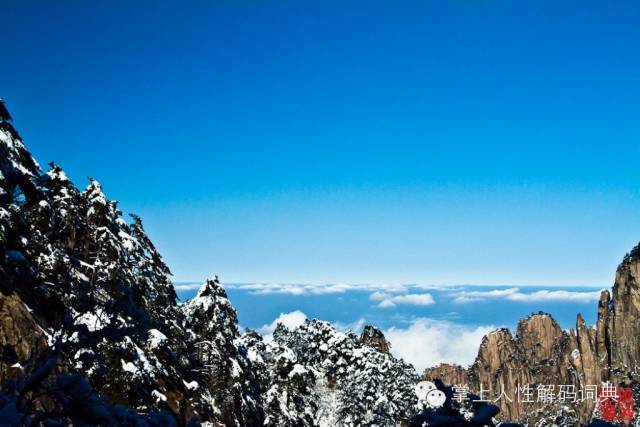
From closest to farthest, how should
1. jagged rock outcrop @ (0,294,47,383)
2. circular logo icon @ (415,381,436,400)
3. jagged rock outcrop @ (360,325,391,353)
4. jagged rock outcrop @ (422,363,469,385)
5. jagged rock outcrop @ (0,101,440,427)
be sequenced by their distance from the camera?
jagged rock outcrop @ (0,101,440,427)
circular logo icon @ (415,381,436,400)
jagged rock outcrop @ (0,294,47,383)
jagged rock outcrop @ (360,325,391,353)
jagged rock outcrop @ (422,363,469,385)

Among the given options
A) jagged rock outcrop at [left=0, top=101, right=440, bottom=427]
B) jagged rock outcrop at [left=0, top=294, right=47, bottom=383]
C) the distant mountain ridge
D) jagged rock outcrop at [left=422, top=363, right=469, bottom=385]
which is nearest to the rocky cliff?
jagged rock outcrop at [left=422, top=363, right=469, bottom=385]

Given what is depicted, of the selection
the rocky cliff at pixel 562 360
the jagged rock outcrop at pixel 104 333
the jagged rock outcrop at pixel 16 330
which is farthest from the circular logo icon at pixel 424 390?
the rocky cliff at pixel 562 360

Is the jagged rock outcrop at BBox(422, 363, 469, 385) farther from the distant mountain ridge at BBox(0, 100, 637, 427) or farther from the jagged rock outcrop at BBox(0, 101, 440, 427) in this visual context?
the jagged rock outcrop at BBox(0, 101, 440, 427)

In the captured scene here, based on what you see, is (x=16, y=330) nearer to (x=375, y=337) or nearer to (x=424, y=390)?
(x=424, y=390)

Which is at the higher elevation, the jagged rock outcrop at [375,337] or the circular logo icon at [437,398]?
the circular logo icon at [437,398]

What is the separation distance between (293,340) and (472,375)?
88.7 m

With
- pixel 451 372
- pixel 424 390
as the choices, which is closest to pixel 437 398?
pixel 424 390

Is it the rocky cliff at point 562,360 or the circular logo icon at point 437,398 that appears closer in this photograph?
the circular logo icon at point 437,398

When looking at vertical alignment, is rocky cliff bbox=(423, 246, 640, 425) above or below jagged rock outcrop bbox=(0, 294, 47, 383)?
below

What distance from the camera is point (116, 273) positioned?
16578 millimetres

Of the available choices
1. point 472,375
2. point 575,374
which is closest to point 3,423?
point 575,374

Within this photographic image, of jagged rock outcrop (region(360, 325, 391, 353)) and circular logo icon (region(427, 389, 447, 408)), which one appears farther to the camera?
jagged rock outcrop (region(360, 325, 391, 353))

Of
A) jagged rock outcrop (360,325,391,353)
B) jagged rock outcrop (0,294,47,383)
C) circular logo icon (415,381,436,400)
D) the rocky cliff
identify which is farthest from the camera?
the rocky cliff

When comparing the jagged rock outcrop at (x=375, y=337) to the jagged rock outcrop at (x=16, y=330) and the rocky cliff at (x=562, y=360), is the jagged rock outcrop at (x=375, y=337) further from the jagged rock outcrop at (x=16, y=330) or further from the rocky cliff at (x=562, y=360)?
the jagged rock outcrop at (x=16, y=330)
